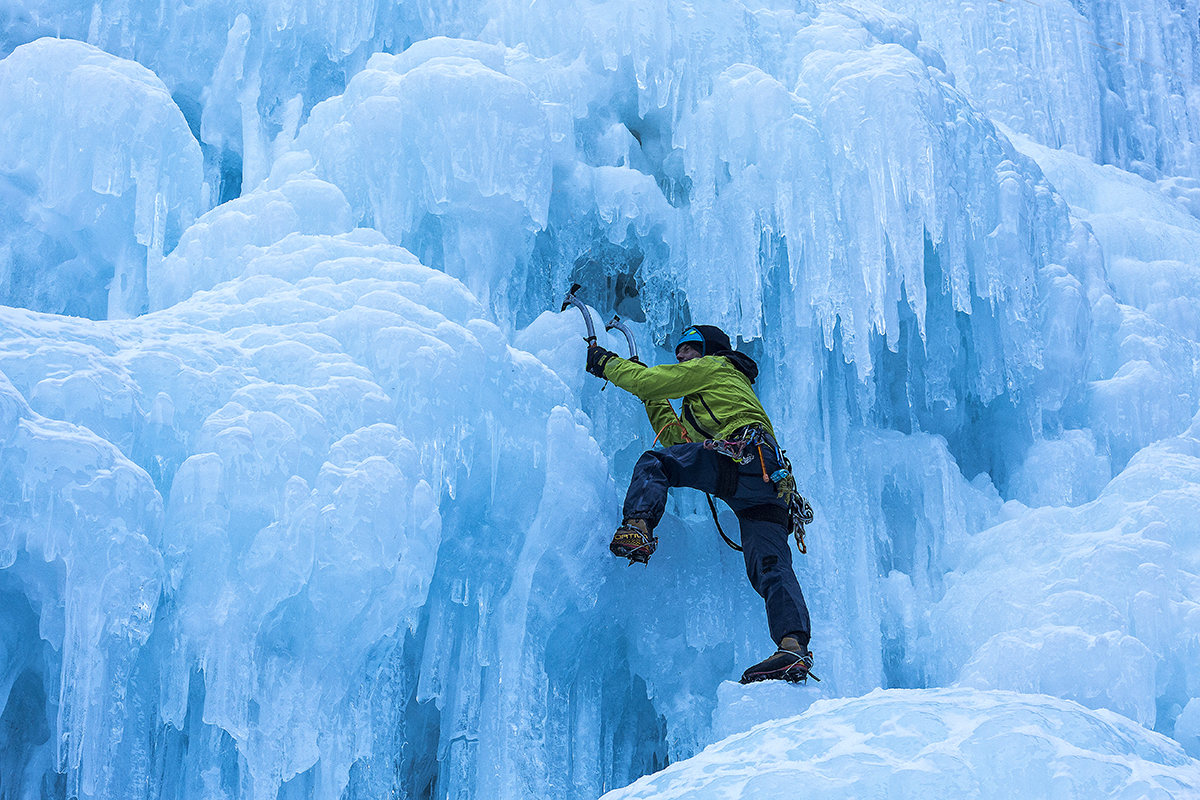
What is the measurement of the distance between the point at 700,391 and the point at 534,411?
0.72m

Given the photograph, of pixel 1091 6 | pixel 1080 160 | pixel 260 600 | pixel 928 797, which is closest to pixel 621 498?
pixel 260 600

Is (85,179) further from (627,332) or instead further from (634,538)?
(634,538)

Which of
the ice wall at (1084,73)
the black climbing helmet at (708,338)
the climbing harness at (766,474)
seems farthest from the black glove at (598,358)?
the ice wall at (1084,73)

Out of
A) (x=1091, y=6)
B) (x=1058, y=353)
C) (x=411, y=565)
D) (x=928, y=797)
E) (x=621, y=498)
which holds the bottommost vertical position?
(x=928, y=797)

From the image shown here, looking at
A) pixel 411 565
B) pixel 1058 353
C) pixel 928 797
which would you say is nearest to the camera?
pixel 928 797

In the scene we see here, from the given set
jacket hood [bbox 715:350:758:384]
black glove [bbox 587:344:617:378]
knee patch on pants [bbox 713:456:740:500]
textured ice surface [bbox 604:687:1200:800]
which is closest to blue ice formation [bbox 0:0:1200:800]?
textured ice surface [bbox 604:687:1200:800]

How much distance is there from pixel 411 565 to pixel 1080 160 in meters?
8.18

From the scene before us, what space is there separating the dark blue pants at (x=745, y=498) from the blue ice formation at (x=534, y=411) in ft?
0.97

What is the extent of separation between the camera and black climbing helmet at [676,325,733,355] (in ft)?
17.0

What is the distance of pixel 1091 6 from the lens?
11.7 meters

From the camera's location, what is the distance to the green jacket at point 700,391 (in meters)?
4.73

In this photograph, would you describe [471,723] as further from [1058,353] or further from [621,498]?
[1058,353]

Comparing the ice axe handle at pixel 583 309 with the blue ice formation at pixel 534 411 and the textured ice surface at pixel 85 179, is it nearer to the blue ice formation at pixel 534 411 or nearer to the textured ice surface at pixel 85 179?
the blue ice formation at pixel 534 411

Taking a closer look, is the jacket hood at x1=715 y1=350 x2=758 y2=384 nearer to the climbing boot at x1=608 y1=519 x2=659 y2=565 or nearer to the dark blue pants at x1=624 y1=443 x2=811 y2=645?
the dark blue pants at x1=624 y1=443 x2=811 y2=645
